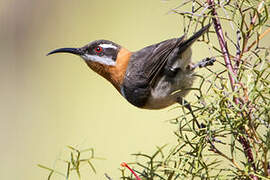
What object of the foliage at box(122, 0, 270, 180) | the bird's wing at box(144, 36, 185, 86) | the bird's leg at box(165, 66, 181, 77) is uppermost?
the bird's wing at box(144, 36, 185, 86)

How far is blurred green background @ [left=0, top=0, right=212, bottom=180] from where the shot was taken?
606 centimetres

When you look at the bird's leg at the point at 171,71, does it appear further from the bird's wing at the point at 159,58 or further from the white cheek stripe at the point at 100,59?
the white cheek stripe at the point at 100,59

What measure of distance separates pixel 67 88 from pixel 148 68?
3388 mm

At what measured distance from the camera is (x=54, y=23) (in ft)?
25.7

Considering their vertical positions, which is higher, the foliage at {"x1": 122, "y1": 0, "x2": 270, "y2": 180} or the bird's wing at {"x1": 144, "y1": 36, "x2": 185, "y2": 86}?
the bird's wing at {"x1": 144, "y1": 36, "x2": 185, "y2": 86}

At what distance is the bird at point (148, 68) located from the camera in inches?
155

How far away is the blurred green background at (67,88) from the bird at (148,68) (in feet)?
4.98

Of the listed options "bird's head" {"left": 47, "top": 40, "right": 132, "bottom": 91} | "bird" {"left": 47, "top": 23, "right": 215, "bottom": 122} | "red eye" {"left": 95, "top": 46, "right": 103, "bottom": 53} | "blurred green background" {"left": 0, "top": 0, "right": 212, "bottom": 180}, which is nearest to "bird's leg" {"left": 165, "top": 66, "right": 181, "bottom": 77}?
"bird" {"left": 47, "top": 23, "right": 215, "bottom": 122}

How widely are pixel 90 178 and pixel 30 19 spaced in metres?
4.18

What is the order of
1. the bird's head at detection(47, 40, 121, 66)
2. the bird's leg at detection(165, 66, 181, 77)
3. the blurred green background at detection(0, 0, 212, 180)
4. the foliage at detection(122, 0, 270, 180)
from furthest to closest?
the blurred green background at detection(0, 0, 212, 180), the bird's head at detection(47, 40, 121, 66), the bird's leg at detection(165, 66, 181, 77), the foliage at detection(122, 0, 270, 180)

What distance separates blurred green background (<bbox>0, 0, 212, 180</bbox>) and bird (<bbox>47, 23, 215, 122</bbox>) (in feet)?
4.98

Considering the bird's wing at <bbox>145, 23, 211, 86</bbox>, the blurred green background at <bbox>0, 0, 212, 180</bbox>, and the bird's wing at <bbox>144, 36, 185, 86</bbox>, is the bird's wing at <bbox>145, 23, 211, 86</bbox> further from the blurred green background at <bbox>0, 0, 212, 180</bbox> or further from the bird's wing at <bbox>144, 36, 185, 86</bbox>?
the blurred green background at <bbox>0, 0, 212, 180</bbox>

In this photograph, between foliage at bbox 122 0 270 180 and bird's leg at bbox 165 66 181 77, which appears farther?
bird's leg at bbox 165 66 181 77

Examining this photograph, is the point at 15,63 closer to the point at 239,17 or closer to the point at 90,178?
the point at 90,178
